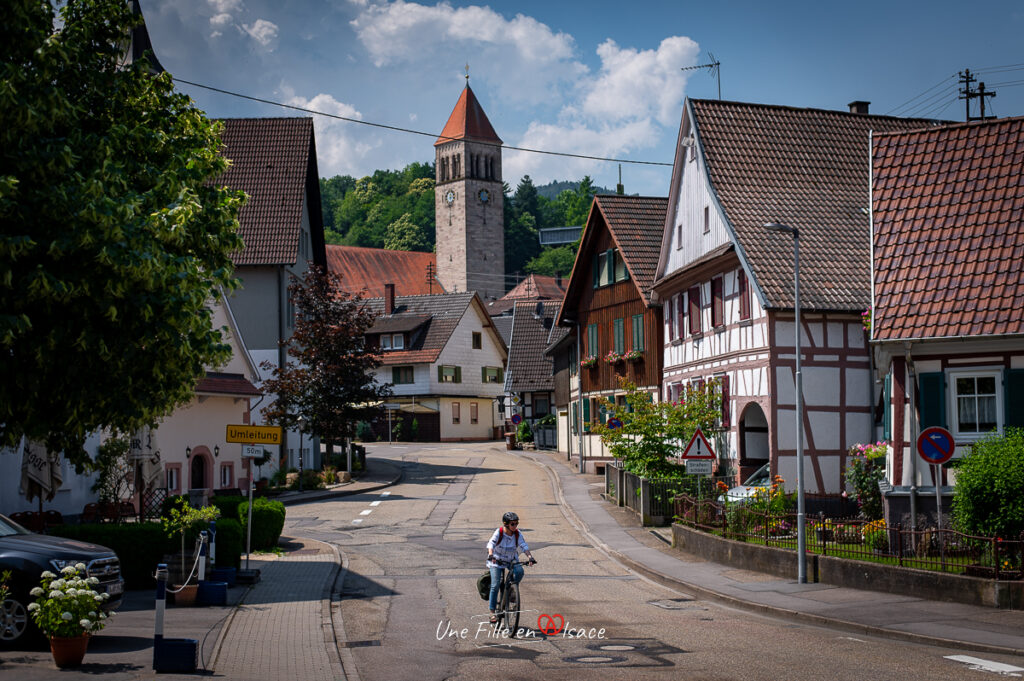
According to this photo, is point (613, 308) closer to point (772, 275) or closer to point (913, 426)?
point (772, 275)

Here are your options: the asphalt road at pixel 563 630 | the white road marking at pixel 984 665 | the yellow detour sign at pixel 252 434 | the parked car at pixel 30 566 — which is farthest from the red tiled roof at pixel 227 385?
the white road marking at pixel 984 665

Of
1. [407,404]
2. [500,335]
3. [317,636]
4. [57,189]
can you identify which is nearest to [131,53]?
[57,189]

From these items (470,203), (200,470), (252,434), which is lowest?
(200,470)

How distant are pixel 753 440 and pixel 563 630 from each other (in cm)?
1800

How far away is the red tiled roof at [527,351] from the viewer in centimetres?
7050

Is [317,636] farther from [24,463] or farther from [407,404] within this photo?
[407,404]

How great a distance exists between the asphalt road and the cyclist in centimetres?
53

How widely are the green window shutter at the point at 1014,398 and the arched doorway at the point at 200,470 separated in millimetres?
21962

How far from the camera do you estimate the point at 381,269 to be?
133125mm

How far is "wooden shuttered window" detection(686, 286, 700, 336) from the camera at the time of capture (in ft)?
117

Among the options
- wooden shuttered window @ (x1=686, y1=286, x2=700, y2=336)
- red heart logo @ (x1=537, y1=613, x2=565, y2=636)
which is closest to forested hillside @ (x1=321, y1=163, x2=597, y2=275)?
wooden shuttered window @ (x1=686, y1=286, x2=700, y2=336)

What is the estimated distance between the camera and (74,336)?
14086mm

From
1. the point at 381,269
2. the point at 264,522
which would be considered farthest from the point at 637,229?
the point at 381,269

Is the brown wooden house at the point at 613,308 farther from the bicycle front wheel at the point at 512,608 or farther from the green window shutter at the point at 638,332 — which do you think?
the bicycle front wheel at the point at 512,608
